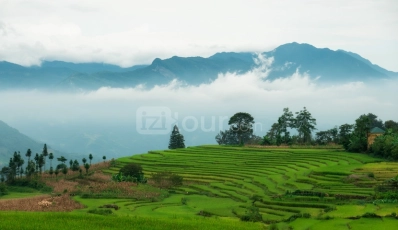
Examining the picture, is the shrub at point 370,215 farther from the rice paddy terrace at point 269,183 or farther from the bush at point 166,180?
the bush at point 166,180

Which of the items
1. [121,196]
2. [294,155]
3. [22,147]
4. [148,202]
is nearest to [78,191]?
[121,196]

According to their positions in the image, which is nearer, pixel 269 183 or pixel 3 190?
pixel 269 183

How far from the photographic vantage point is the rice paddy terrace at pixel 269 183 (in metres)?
25.5

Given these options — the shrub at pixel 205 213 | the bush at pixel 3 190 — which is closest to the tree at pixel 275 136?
the bush at pixel 3 190

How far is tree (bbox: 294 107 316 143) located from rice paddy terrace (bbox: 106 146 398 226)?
59.7ft

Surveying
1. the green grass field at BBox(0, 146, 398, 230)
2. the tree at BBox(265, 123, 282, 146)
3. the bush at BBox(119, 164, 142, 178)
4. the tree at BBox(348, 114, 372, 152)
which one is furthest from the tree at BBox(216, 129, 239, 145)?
the bush at BBox(119, 164, 142, 178)

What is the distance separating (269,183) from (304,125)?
43.5 m

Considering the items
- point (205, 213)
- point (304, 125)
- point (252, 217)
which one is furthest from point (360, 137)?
point (252, 217)

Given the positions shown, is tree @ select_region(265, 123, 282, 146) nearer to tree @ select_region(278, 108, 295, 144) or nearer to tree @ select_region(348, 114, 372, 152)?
tree @ select_region(278, 108, 295, 144)

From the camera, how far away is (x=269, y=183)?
37156 millimetres

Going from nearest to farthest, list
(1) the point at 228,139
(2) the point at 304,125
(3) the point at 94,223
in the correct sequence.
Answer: (3) the point at 94,223 → (2) the point at 304,125 → (1) the point at 228,139

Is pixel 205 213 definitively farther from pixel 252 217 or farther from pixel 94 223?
pixel 94 223

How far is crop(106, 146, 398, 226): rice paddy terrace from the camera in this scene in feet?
83.7

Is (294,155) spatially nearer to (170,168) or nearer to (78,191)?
(170,168)
